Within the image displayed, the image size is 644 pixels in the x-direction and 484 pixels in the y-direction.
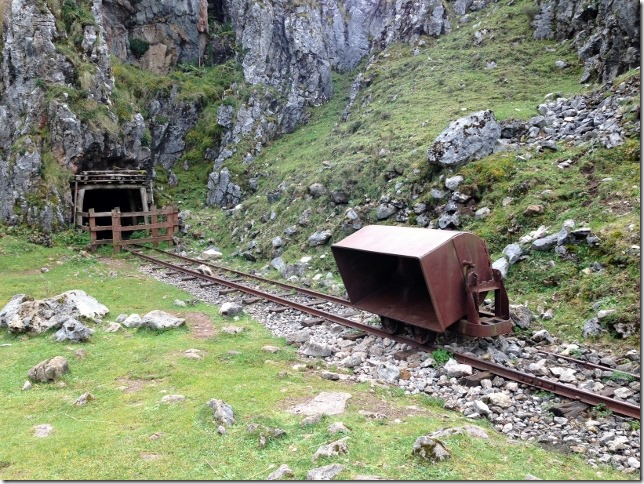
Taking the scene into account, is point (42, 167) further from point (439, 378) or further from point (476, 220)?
point (439, 378)

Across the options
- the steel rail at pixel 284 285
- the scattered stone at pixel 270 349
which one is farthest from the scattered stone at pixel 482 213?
Result: the scattered stone at pixel 270 349

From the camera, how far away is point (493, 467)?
189 inches

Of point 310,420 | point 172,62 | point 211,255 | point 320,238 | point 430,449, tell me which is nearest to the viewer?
point 430,449

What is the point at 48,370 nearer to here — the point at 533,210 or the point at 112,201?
the point at 533,210

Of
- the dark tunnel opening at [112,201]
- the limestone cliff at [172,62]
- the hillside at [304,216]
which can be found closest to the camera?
the hillside at [304,216]

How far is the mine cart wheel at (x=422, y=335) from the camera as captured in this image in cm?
855

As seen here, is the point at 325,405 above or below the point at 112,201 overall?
below

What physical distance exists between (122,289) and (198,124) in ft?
64.1

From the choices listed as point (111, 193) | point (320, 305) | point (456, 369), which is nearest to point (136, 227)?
point (111, 193)

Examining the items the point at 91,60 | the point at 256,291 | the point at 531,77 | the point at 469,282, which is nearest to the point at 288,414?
the point at 469,282

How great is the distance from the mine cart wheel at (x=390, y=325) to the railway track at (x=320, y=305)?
2.7 inches

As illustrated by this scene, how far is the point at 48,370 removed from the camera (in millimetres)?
7570

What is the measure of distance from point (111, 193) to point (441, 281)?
23.8 metres

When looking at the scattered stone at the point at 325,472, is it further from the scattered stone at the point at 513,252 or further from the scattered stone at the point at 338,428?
the scattered stone at the point at 513,252
